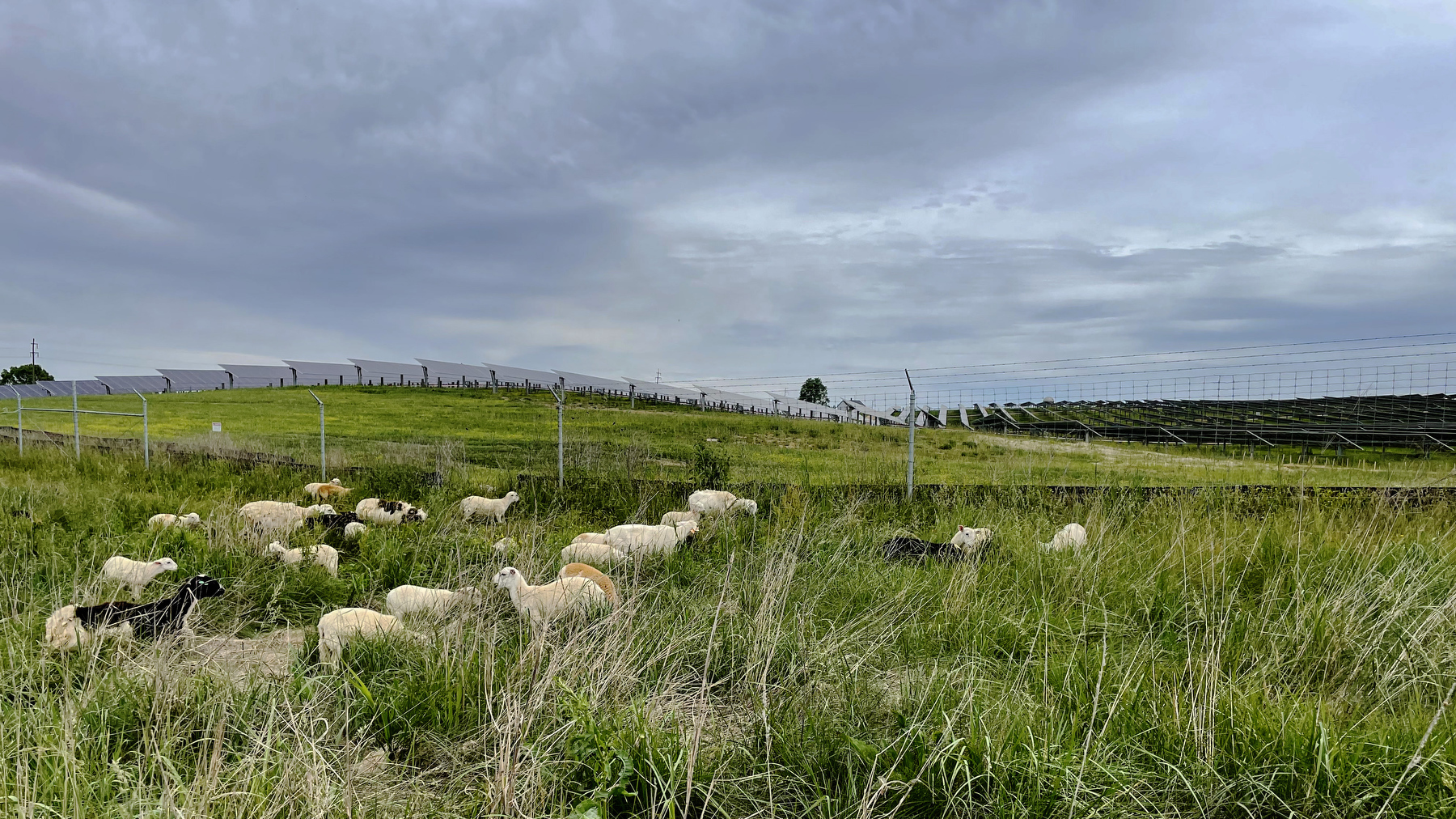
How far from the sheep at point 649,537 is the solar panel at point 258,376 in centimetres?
5617

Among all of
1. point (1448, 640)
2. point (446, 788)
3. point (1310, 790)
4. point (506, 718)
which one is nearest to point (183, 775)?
point (446, 788)

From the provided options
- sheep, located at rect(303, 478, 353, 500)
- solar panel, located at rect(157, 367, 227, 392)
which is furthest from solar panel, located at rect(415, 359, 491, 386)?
sheep, located at rect(303, 478, 353, 500)

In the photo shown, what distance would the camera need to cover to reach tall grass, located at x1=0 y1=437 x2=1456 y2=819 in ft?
8.73

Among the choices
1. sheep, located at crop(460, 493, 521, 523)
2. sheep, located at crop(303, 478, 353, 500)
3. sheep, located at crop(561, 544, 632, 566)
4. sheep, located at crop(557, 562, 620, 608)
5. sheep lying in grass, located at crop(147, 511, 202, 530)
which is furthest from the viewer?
sheep, located at crop(303, 478, 353, 500)

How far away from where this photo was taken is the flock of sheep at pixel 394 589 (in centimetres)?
425

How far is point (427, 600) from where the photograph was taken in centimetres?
493

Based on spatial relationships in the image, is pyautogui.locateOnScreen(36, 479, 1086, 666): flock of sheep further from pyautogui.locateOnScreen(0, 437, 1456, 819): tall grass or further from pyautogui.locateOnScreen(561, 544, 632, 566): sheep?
pyautogui.locateOnScreen(0, 437, 1456, 819): tall grass

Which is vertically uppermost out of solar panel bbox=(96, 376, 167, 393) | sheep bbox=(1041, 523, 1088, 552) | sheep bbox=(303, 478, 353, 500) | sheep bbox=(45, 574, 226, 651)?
solar panel bbox=(96, 376, 167, 393)

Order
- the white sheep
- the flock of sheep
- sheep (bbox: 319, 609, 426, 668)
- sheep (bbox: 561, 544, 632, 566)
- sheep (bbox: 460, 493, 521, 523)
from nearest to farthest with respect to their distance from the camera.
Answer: sheep (bbox: 319, 609, 426, 668) < the flock of sheep < sheep (bbox: 561, 544, 632, 566) < the white sheep < sheep (bbox: 460, 493, 521, 523)

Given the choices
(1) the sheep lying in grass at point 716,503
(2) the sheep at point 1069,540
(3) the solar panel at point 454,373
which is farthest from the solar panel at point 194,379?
(2) the sheep at point 1069,540

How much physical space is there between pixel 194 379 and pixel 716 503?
6088 centimetres

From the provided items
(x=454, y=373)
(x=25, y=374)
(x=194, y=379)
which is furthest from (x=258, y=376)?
(x=25, y=374)

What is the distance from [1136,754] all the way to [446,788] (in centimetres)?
280

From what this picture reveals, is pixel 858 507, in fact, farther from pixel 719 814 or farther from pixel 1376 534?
pixel 719 814
